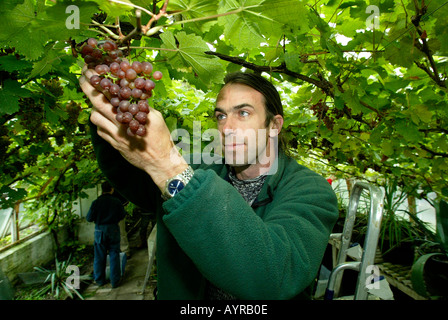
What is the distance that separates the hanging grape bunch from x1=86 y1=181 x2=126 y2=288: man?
546 centimetres

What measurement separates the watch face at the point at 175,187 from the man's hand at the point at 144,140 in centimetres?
3

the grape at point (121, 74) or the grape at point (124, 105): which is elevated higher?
the grape at point (121, 74)

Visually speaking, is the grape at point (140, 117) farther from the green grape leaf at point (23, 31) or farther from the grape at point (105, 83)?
the green grape leaf at point (23, 31)

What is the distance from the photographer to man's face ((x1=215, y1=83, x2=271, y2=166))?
1.55 metres

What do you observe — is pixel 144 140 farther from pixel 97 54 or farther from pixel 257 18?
pixel 257 18

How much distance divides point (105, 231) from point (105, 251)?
18.8 inches

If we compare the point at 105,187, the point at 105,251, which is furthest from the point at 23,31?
the point at 105,251

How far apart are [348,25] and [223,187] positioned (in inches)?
51.6

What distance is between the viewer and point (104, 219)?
18.1 feet

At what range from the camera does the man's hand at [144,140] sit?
25.2 inches

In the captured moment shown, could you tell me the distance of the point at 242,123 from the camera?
Result: 1571 millimetres

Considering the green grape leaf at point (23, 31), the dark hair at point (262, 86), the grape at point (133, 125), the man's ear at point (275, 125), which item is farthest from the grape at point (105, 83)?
the man's ear at point (275, 125)
